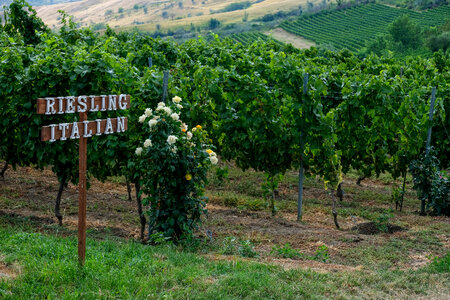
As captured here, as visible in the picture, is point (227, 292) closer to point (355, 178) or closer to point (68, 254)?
point (68, 254)

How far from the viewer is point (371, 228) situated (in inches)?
313

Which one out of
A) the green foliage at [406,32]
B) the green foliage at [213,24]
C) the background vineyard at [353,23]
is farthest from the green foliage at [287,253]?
the green foliage at [213,24]

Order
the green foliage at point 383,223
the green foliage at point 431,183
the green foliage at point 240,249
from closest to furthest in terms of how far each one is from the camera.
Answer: the green foliage at point 240,249 → the green foliage at point 383,223 → the green foliage at point 431,183

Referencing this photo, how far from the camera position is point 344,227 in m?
8.30

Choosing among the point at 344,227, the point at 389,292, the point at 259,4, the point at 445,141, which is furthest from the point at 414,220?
the point at 259,4

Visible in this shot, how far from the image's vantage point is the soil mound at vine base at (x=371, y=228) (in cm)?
784

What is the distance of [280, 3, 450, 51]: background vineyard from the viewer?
6031cm

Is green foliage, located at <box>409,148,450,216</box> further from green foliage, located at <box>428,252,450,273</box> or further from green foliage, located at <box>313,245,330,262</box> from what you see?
green foliage, located at <box>313,245,330,262</box>

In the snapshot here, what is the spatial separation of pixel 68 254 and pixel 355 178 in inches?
363

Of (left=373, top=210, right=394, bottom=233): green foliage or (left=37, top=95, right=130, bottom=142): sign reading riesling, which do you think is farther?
(left=373, top=210, right=394, bottom=233): green foliage

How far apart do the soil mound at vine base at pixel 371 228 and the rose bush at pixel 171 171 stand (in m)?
3.18

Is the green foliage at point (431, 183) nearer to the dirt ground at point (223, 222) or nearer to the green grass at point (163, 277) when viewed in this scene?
the dirt ground at point (223, 222)

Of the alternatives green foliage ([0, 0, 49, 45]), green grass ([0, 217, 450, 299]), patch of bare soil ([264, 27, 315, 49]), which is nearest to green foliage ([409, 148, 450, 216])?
green grass ([0, 217, 450, 299])

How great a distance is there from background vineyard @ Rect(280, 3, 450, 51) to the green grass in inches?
2138
